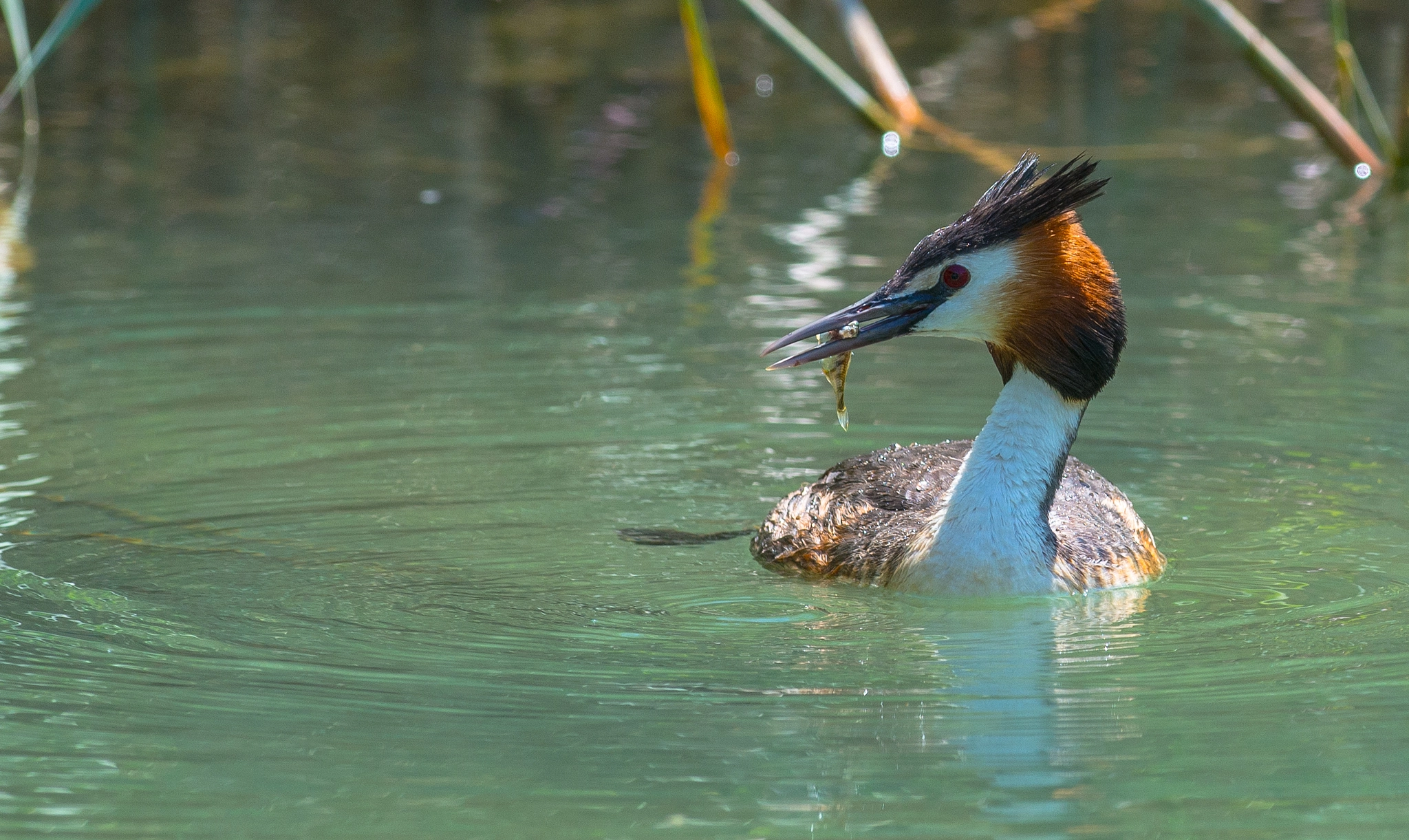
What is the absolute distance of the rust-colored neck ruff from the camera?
6461mm

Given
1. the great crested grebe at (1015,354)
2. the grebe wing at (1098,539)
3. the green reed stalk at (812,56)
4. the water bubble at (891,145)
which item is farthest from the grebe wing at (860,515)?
the water bubble at (891,145)

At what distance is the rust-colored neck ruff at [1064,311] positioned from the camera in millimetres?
6461

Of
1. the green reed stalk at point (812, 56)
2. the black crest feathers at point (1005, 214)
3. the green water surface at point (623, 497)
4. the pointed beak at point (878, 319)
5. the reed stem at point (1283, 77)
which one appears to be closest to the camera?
the green water surface at point (623, 497)

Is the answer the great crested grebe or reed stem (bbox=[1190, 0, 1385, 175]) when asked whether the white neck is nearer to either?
the great crested grebe

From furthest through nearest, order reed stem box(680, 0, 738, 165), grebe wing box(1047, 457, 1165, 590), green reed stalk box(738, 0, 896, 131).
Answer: green reed stalk box(738, 0, 896, 131) < reed stem box(680, 0, 738, 165) < grebe wing box(1047, 457, 1165, 590)

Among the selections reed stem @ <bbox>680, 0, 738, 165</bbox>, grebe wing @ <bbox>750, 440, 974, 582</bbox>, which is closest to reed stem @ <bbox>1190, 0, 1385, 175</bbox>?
reed stem @ <bbox>680, 0, 738, 165</bbox>

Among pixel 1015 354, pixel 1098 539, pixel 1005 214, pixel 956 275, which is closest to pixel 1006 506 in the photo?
pixel 1098 539

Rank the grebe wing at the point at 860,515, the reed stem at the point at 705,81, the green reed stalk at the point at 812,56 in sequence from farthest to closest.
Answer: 1. the green reed stalk at the point at 812,56
2. the reed stem at the point at 705,81
3. the grebe wing at the point at 860,515

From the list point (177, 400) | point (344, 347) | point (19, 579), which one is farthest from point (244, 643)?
point (344, 347)

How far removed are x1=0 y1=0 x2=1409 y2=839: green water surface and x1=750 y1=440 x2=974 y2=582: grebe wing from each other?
207 mm

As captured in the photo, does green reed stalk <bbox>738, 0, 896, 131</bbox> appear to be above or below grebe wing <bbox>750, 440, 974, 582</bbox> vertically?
above

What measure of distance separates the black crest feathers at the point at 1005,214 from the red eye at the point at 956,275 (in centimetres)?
4

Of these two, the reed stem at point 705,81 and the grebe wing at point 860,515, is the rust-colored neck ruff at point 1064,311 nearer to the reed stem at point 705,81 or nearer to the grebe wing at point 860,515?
the grebe wing at point 860,515

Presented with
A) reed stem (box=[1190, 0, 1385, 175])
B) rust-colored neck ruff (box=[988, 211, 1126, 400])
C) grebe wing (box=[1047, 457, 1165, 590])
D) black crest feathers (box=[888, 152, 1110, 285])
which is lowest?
grebe wing (box=[1047, 457, 1165, 590])
